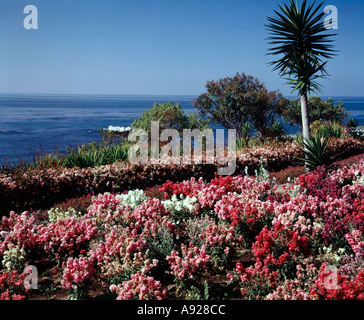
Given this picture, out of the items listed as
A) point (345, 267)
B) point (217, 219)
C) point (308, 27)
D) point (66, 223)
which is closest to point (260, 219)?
point (217, 219)

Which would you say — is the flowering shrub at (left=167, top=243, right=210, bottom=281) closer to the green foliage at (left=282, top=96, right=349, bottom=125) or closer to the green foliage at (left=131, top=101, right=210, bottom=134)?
the green foliage at (left=131, top=101, right=210, bottom=134)

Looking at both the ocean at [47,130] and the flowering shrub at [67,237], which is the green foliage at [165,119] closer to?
the ocean at [47,130]

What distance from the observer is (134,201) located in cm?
651

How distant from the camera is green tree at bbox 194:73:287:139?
18.9 metres

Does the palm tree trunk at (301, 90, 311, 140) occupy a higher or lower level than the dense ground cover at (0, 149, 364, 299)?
higher

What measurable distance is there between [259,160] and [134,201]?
6326 mm

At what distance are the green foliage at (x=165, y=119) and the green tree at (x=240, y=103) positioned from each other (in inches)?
123

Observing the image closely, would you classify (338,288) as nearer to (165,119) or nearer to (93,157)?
(93,157)

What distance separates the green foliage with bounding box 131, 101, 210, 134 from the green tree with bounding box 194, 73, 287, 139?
3.13 meters

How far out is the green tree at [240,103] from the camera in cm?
1889

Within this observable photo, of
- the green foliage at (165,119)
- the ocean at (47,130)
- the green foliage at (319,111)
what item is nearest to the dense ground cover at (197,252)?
the ocean at (47,130)

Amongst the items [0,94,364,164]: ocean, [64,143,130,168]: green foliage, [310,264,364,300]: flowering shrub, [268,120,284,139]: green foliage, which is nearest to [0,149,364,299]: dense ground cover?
[310,264,364,300]: flowering shrub

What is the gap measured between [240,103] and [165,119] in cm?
505
